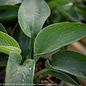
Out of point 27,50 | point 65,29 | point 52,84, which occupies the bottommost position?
point 52,84

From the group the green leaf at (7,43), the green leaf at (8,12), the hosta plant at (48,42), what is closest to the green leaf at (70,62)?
the hosta plant at (48,42)

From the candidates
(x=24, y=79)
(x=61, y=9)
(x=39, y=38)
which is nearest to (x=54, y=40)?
(x=39, y=38)

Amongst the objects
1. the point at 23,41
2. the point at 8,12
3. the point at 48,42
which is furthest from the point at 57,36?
the point at 8,12

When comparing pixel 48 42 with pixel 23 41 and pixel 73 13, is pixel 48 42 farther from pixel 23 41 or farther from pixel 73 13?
pixel 73 13

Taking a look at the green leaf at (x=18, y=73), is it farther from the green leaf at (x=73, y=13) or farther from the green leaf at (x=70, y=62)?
the green leaf at (x=73, y=13)

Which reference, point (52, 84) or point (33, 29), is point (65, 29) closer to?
point (33, 29)

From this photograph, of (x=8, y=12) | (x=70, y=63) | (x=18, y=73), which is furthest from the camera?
(x=8, y=12)
